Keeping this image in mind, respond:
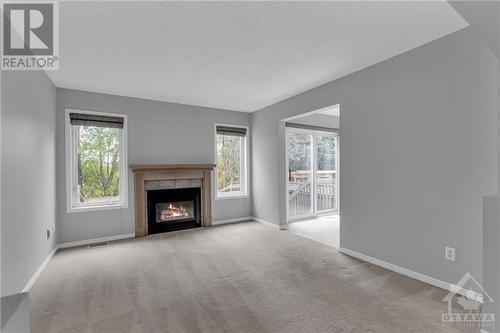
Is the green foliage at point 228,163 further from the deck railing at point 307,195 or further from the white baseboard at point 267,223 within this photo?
the deck railing at point 307,195

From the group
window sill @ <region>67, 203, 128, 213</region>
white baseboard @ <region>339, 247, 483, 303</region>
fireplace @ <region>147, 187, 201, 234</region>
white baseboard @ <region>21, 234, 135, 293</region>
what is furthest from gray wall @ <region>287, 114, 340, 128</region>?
white baseboard @ <region>21, 234, 135, 293</region>

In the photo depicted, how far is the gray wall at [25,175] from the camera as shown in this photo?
2.09 meters

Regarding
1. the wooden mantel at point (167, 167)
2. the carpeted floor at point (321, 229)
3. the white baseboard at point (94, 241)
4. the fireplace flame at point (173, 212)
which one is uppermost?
the wooden mantel at point (167, 167)

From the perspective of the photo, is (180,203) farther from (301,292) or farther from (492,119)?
(492,119)

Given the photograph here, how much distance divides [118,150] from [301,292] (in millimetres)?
3896

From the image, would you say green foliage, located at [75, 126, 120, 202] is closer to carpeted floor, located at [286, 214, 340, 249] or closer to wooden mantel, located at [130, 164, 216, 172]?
wooden mantel, located at [130, 164, 216, 172]

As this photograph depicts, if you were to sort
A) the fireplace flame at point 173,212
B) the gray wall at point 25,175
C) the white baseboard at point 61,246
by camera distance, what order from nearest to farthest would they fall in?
the gray wall at point 25,175 → the white baseboard at point 61,246 → the fireplace flame at point 173,212

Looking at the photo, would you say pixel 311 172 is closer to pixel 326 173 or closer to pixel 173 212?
pixel 326 173

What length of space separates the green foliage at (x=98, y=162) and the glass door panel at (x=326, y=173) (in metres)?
4.42

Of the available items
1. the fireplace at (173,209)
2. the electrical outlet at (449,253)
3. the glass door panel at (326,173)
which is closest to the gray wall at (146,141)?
the fireplace at (173,209)

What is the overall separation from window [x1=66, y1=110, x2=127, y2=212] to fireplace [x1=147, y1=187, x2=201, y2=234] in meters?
0.56

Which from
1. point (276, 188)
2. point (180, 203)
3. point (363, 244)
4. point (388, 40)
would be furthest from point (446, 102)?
point (180, 203)

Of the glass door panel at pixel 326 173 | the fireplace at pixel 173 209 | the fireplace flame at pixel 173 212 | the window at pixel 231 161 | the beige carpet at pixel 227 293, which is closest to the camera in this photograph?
the beige carpet at pixel 227 293

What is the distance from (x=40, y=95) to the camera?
300 centimetres
